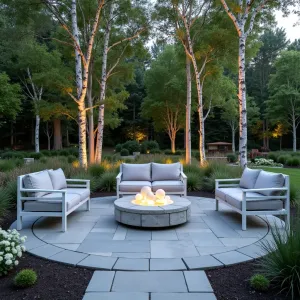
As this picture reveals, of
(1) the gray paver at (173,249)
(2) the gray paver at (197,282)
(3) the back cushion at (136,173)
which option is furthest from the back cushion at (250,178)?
(2) the gray paver at (197,282)

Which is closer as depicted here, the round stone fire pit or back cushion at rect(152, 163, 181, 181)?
the round stone fire pit

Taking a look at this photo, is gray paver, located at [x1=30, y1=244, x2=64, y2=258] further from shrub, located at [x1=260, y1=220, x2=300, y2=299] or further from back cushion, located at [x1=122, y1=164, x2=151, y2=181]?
back cushion, located at [x1=122, y1=164, x2=151, y2=181]

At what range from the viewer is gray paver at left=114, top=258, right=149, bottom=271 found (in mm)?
2941

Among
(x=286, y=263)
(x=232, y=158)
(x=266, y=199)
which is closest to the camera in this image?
(x=286, y=263)

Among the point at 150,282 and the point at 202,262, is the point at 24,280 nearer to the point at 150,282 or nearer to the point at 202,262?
the point at 150,282

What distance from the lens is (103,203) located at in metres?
6.29

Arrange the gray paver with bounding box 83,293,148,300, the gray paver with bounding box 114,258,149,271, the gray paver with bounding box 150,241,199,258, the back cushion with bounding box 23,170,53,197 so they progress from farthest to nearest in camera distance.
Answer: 1. the back cushion with bounding box 23,170,53,197
2. the gray paver with bounding box 150,241,199,258
3. the gray paver with bounding box 114,258,149,271
4. the gray paver with bounding box 83,293,148,300

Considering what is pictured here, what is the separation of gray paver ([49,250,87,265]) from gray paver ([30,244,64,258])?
87 mm

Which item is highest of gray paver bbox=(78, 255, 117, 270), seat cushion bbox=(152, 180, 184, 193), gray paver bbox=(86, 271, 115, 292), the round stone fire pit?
seat cushion bbox=(152, 180, 184, 193)

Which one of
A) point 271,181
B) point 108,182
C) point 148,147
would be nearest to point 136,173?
point 108,182

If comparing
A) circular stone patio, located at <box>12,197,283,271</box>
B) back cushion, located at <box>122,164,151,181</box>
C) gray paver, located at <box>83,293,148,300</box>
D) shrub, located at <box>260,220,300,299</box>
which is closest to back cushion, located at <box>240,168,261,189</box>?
circular stone patio, located at <box>12,197,283,271</box>

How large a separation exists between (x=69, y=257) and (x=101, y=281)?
74 centimetres

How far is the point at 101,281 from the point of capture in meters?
2.67

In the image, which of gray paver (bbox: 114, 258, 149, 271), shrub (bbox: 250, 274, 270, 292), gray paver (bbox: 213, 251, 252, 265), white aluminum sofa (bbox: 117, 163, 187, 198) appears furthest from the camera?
white aluminum sofa (bbox: 117, 163, 187, 198)
